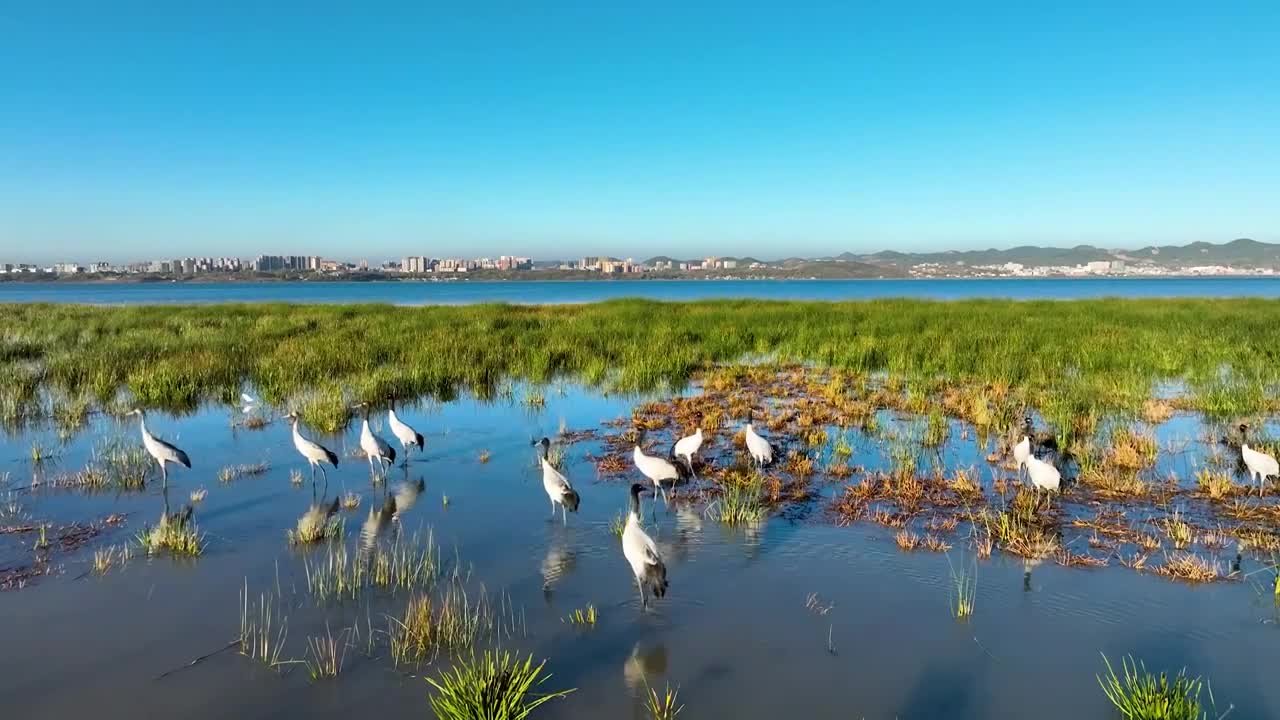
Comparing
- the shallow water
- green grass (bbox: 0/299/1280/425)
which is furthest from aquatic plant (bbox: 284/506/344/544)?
green grass (bbox: 0/299/1280/425)

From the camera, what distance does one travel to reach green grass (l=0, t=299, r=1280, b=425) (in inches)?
621

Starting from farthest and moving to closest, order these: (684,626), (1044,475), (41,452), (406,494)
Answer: (41,452) < (406,494) < (1044,475) < (684,626)

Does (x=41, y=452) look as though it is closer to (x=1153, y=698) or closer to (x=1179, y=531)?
(x=1153, y=698)

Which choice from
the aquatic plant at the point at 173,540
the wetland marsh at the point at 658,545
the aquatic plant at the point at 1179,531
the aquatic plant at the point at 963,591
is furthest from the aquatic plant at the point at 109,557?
the aquatic plant at the point at 1179,531

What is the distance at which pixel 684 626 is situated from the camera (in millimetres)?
5805

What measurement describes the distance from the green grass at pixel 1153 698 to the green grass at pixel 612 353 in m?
7.80

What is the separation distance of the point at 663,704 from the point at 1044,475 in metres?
6.23

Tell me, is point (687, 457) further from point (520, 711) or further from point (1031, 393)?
point (1031, 393)

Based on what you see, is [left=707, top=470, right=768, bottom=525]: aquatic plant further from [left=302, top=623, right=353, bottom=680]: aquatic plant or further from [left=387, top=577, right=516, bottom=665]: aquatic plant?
[left=302, top=623, right=353, bottom=680]: aquatic plant

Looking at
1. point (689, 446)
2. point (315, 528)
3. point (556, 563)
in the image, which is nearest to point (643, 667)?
point (556, 563)

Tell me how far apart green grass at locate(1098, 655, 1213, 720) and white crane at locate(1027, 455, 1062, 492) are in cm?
370

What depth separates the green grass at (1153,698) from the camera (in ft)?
13.8

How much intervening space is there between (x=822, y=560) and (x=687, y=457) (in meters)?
3.57

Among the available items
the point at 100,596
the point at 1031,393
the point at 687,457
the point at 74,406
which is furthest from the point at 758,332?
the point at 100,596
